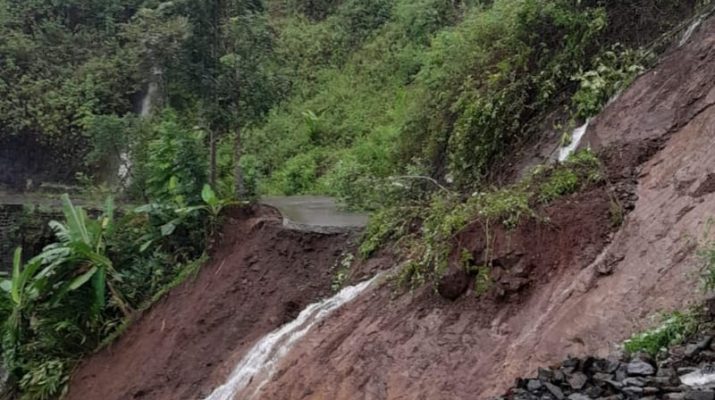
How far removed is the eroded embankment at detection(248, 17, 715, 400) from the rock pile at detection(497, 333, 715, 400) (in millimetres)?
564

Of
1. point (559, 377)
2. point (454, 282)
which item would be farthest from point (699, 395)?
point (454, 282)

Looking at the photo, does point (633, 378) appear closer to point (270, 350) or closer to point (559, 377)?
point (559, 377)

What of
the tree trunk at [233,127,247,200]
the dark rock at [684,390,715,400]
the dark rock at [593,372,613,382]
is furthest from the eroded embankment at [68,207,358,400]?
the dark rock at [684,390,715,400]

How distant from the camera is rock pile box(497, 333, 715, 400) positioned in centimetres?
417

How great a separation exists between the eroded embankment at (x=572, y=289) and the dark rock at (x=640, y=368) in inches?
28.9

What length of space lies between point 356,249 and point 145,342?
10.2 ft

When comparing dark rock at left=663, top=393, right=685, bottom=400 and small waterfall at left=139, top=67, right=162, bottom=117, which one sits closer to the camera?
dark rock at left=663, top=393, right=685, bottom=400

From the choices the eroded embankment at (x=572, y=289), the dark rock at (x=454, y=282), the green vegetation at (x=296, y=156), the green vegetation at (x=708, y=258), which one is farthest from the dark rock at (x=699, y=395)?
the dark rock at (x=454, y=282)

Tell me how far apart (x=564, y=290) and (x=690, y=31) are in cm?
379

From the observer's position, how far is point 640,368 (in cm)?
446

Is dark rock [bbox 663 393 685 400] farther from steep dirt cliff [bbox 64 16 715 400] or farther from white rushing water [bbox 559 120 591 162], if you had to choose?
white rushing water [bbox 559 120 591 162]

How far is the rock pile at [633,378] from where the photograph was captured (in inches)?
164

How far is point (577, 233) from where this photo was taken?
6488 millimetres

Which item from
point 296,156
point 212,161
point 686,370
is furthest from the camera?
point 296,156
